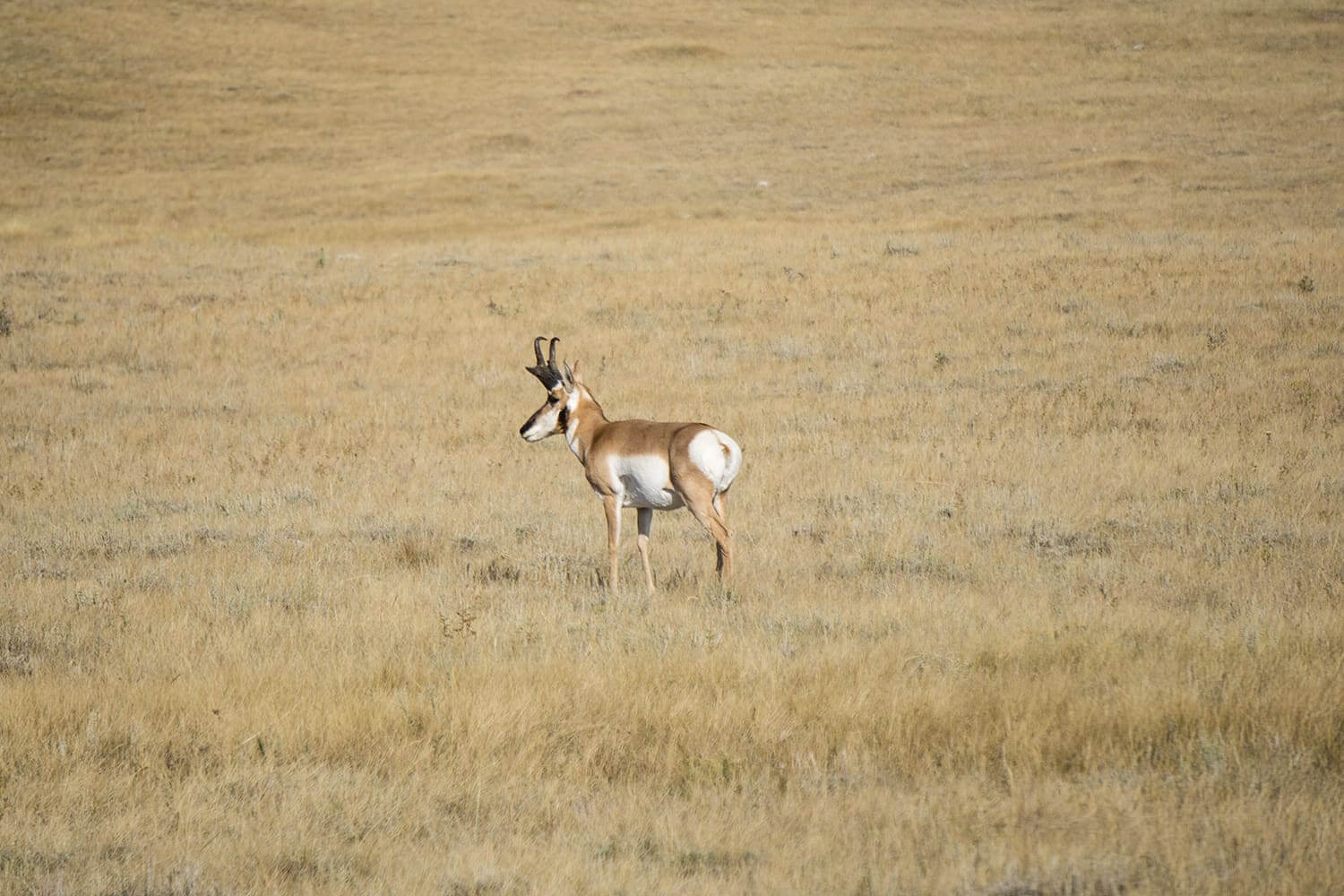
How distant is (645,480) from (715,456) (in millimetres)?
528

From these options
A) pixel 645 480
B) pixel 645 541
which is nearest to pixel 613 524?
pixel 645 541

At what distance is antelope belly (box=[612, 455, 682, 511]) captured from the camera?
28.4 feet

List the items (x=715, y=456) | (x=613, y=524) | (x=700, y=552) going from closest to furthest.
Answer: (x=715, y=456)
(x=613, y=524)
(x=700, y=552)

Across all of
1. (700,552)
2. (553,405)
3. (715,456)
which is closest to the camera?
(715,456)

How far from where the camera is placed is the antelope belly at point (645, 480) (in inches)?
341

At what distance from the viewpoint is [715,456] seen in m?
8.56

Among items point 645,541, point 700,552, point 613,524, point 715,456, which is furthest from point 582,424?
point 700,552

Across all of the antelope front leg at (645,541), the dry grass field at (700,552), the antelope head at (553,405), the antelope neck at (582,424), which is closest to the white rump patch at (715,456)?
the antelope front leg at (645,541)

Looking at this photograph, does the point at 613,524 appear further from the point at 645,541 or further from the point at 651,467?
the point at 651,467

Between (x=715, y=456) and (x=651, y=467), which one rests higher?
(x=715, y=456)

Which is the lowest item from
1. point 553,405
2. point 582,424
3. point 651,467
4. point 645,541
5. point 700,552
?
point 700,552

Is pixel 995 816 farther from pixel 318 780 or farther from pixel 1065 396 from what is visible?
pixel 1065 396

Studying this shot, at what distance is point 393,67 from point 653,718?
2301 inches

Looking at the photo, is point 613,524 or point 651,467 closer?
point 651,467
